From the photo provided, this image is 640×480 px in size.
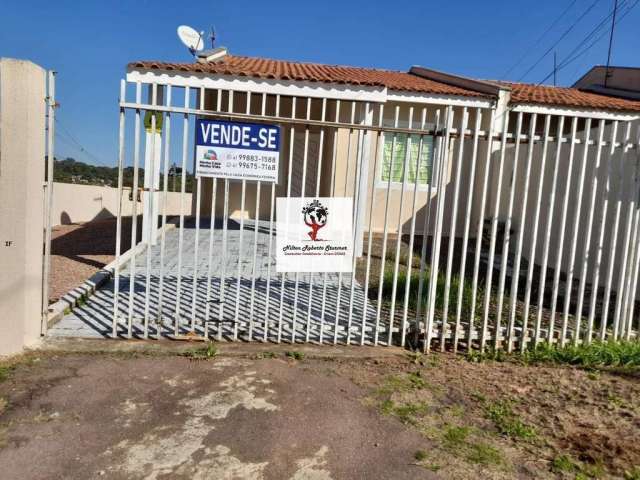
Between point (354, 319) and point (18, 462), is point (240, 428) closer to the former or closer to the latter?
point (18, 462)

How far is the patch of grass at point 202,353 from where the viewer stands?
4.02 m

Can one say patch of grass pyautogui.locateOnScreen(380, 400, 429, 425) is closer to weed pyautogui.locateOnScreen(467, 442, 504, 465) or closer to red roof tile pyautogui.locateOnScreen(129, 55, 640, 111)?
weed pyautogui.locateOnScreen(467, 442, 504, 465)

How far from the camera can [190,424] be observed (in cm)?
299

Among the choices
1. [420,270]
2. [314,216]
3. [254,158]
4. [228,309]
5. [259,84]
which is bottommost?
[228,309]

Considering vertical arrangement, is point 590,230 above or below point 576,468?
above

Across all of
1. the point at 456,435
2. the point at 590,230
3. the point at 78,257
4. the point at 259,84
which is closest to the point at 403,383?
the point at 456,435

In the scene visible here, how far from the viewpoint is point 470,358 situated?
14.2ft

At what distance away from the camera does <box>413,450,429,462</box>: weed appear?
2.71m

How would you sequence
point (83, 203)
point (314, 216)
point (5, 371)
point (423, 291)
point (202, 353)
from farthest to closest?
point (83, 203)
point (423, 291)
point (314, 216)
point (202, 353)
point (5, 371)

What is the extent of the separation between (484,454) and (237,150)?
3.04 meters

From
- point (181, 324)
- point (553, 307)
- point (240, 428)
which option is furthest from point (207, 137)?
point (553, 307)

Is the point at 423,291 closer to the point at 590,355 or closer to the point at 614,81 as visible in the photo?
the point at 590,355

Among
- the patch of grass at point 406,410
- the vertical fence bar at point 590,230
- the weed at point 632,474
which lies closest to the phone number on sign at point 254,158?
the patch of grass at point 406,410

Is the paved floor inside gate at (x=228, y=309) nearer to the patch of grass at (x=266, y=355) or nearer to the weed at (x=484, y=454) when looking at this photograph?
the patch of grass at (x=266, y=355)
